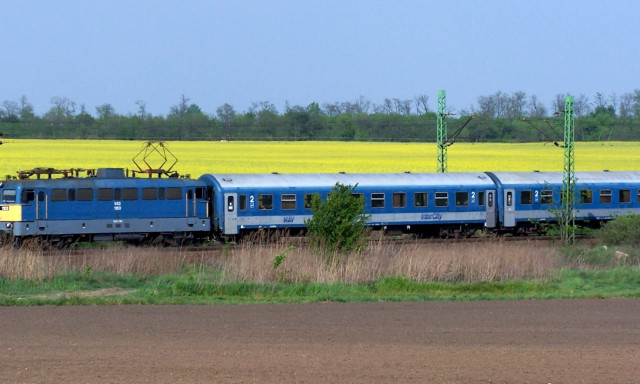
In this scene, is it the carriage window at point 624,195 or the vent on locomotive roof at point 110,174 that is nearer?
the vent on locomotive roof at point 110,174

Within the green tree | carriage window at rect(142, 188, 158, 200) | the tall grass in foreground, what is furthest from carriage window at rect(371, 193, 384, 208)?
the tall grass in foreground

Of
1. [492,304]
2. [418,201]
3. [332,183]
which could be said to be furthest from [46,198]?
[492,304]

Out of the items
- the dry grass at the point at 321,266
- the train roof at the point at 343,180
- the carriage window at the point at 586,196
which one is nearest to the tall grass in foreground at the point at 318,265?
the dry grass at the point at 321,266

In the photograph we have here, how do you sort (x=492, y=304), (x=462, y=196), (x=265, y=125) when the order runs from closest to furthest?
(x=492, y=304), (x=462, y=196), (x=265, y=125)

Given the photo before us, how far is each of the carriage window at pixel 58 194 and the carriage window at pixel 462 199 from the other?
15929 millimetres

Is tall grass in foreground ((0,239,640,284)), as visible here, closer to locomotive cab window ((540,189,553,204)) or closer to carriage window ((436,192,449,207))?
carriage window ((436,192,449,207))

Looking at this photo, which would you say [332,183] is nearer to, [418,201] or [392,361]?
[418,201]

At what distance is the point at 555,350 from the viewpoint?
1378 centimetres

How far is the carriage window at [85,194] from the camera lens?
35.8 m

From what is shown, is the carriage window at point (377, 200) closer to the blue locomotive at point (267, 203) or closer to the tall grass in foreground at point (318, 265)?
the blue locomotive at point (267, 203)

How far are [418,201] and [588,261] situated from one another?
1214cm

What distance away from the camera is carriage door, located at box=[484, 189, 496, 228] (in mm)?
41312

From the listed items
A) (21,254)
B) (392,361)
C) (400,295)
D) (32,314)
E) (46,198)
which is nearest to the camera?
(392,361)

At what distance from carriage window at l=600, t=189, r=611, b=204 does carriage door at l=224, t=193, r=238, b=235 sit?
54.5 feet
